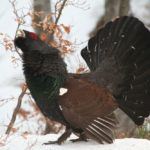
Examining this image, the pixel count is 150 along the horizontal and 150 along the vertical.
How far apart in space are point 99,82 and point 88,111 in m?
0.51

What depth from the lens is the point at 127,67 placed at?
4461 millimetres

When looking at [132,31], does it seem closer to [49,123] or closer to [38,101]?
[38,101]

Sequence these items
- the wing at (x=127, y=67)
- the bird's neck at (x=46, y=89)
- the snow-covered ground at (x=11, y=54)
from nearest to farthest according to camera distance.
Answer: the bird's neck at (x=46, y=89) < the wing at (x=127, y=67) < the snow-covered ground at (x=11, y=54)

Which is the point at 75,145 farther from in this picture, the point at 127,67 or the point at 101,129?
the point at 127,67

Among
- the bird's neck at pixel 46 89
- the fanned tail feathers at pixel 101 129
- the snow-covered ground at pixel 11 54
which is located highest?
the bird's neck at pixel 46 89

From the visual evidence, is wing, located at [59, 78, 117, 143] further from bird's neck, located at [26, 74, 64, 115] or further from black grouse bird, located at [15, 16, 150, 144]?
bird's neck, located at [26, 74, 64, 115]

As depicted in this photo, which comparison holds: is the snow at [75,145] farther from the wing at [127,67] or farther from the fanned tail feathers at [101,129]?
the wing at [127,67]

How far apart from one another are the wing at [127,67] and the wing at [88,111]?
0.98ft

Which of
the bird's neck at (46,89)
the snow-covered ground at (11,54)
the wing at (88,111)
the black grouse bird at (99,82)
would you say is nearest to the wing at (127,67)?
the black grouse bird at (99,82)

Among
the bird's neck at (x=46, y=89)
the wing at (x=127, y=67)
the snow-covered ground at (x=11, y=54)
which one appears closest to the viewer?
the bird's neck at (x=46, y=89)

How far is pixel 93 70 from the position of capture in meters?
4.81

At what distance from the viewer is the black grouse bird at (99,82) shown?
4090 millimetres

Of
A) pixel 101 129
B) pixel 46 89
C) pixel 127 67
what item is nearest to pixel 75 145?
pixel 101 129

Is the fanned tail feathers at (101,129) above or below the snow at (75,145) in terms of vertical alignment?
above
